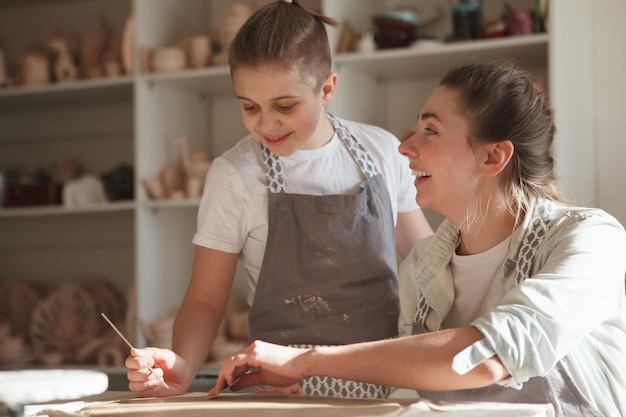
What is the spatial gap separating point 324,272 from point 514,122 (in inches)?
17.5

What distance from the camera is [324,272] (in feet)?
5.29

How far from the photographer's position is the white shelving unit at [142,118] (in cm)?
290

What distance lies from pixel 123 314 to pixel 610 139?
1895mm

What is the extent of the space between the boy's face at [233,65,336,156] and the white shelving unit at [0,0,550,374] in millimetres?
1180

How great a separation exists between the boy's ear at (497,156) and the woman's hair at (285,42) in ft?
1.16

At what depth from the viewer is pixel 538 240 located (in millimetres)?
1301

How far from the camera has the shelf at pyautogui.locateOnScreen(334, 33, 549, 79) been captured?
102 inches

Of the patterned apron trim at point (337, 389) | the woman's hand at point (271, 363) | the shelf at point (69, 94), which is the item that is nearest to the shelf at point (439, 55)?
the shelf at point (69, 94)

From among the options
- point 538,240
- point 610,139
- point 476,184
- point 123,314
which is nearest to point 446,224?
point 476,184

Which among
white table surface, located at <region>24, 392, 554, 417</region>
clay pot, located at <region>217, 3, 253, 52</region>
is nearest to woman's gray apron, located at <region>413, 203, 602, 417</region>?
white table surface, located at <region>24, 392, 554, 417</region>

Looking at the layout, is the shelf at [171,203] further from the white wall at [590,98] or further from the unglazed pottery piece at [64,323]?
the white wall at [590,98]

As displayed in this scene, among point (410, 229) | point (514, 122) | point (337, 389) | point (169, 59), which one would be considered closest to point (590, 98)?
point (410, 229)

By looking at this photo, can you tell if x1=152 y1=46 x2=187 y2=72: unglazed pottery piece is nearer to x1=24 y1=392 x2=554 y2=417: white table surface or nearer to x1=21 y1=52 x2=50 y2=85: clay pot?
x1=21 y1=52 x2=50 y2=85: clay pot

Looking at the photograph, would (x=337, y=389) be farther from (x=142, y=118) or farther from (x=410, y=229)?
(x=142, y=118)
